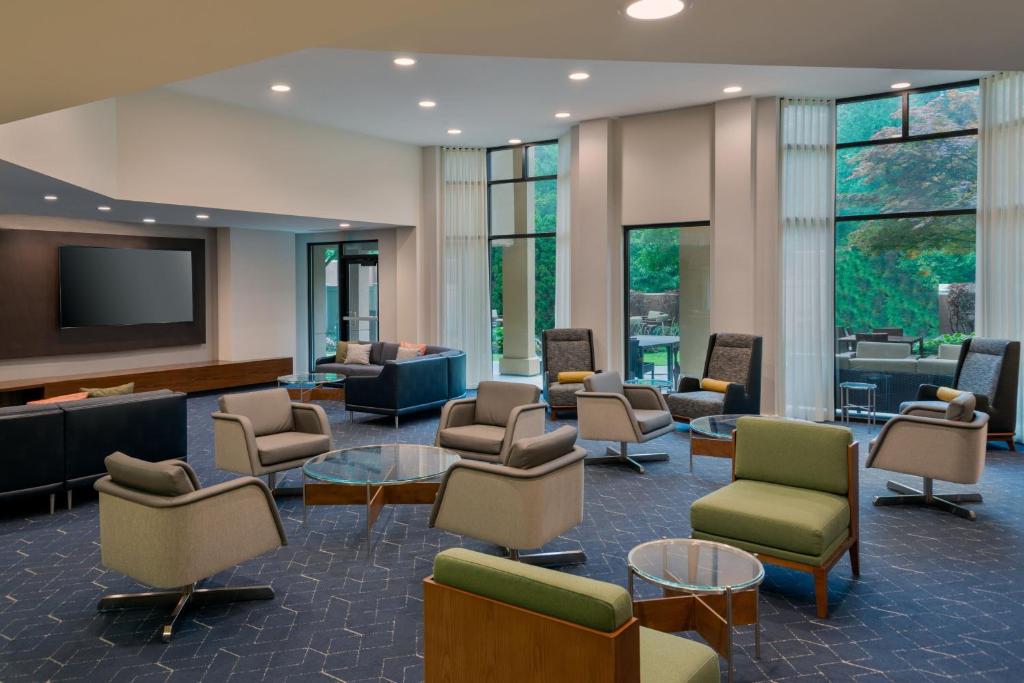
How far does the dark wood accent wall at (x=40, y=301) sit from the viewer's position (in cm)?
936

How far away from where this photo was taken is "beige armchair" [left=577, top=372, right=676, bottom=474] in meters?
6.35

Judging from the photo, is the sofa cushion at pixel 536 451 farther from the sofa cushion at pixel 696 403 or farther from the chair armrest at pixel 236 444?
the sofa cushion at pixel 696 403

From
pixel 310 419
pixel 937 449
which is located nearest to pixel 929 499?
pixel 937 449

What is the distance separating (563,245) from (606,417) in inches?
181

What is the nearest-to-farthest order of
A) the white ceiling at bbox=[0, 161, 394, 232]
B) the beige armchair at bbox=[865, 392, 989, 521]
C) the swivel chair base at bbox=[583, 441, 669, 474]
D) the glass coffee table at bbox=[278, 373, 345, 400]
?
the beige armchair at bbox=[865, 392, 989, 521], the white ceiling at bbox=[0, 161, 394, 232], the swivel chair base at bbox=[583, 441, 669, 474], the glass coffee table at bbox=[278, 373, 345, 400]

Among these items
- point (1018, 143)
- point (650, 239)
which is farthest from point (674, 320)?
point (1018, 143)

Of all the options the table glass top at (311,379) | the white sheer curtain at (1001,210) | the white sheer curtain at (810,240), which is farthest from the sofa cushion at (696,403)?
the table glass top at (311,379)

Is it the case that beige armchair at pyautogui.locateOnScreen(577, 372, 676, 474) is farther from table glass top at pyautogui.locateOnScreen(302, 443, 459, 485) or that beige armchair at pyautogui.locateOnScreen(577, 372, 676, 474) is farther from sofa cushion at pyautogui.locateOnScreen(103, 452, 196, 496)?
sofa cushion at pyautogui.locateOnScreen(103, 452, 196, 496)

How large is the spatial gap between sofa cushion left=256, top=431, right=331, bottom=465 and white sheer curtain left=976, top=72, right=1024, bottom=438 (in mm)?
6936

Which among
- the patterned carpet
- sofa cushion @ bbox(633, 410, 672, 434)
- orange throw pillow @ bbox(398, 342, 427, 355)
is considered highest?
orange throw pillow @ bbox(398, 342, 427, 355)

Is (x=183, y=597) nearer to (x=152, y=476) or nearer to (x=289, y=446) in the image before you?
(x=152, y=476)

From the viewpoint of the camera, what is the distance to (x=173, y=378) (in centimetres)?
1044

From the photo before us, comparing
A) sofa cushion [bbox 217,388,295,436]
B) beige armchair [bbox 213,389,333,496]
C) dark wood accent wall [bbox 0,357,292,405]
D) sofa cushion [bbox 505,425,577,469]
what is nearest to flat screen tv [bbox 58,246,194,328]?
dark wood accent wall [bbox 0,357,292,405]

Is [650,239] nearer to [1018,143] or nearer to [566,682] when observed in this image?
[1018,143]
